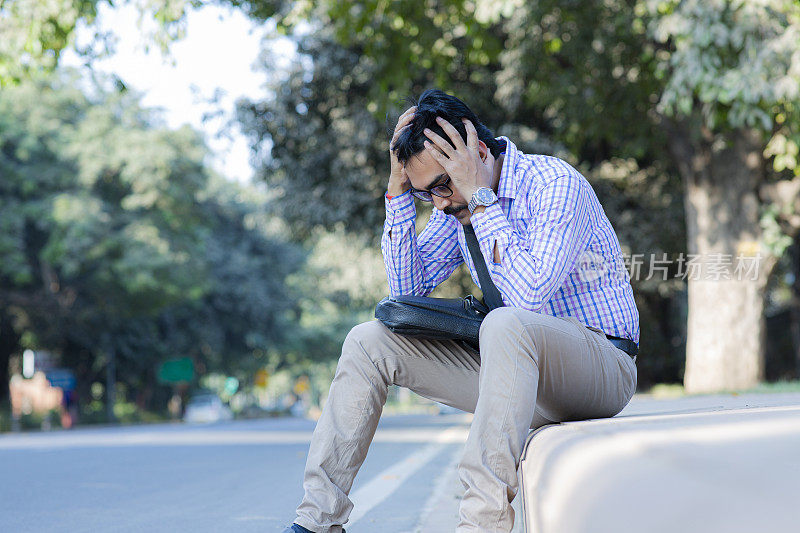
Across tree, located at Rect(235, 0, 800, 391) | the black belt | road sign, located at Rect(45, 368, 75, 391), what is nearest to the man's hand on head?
the black belt

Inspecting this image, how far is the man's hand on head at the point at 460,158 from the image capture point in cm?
310

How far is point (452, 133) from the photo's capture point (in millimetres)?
3086

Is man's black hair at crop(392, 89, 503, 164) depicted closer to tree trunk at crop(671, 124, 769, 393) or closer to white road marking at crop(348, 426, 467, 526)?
white road marking at crop(348, 426, 467, 526)

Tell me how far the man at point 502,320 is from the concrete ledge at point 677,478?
2.17 ft

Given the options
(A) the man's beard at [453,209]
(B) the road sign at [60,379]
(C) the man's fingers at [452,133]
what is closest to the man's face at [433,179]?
(A) the man's beard at [453,209]

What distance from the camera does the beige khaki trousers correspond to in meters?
2.49

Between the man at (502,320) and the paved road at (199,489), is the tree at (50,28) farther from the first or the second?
the man at (502,320)

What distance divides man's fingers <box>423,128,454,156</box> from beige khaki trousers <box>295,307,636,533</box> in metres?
0.61

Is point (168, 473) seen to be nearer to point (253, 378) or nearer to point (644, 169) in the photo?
point (644, 169)

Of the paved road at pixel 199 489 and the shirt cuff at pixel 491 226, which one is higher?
the shirt cuff at pixel 491 226

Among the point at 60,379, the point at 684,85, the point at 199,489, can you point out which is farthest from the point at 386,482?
the point at 60,379

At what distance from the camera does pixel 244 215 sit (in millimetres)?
41188

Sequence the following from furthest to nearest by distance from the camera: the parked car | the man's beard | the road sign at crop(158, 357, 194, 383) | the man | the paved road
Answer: the parked car
the road sign at crop(158, 357, 194, 383)
the paved road
the man's beard
the man

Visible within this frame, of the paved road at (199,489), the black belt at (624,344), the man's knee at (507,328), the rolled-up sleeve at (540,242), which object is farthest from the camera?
the paved road at (199,489)
